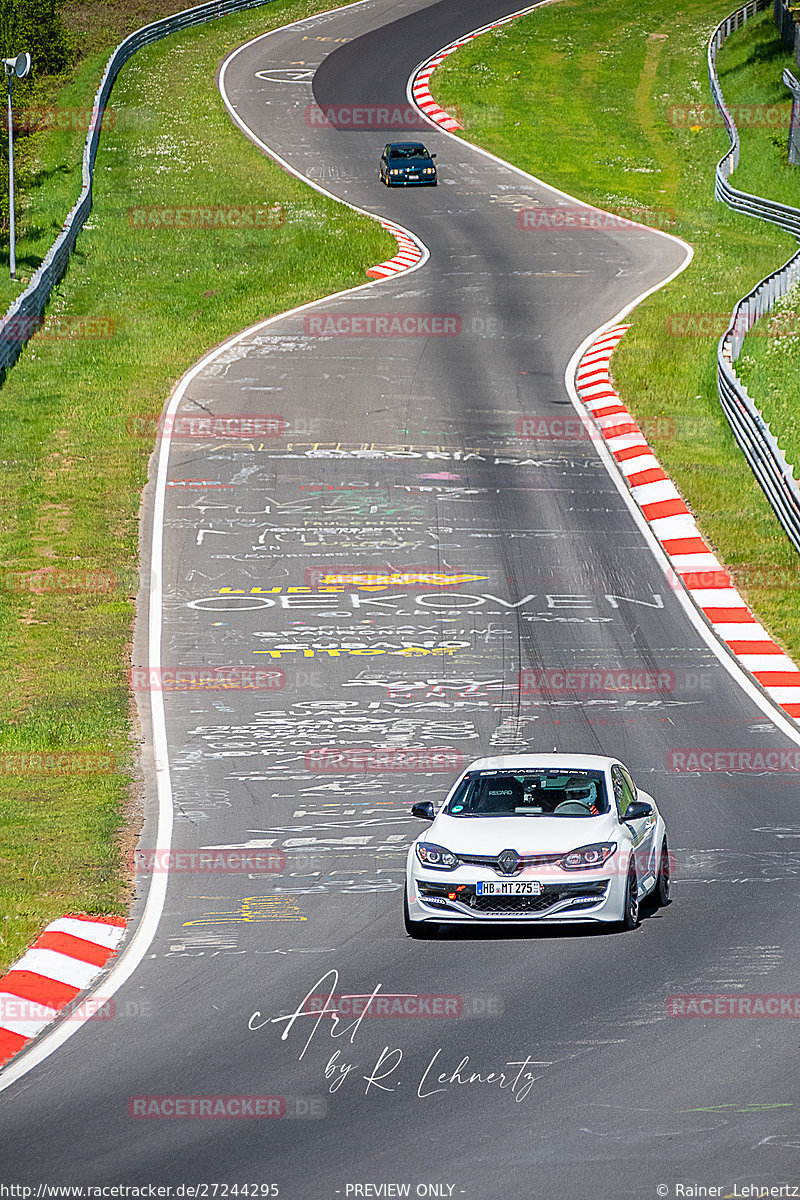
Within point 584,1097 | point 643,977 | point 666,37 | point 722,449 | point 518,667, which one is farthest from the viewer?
point 666,37

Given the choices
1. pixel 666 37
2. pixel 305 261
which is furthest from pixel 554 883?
pixel 666 37

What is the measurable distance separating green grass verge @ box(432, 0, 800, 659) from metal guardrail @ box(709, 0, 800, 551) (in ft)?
1.02

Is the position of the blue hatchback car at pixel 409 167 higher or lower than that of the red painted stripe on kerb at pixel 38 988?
lower

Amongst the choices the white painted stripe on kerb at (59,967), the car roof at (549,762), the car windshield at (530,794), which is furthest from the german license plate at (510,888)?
the white painted stripe on kerb at (59,967)

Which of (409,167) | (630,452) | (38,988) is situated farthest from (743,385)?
(38,988)

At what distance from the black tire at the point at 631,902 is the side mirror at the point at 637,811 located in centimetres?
36

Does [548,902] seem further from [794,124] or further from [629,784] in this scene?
[794,124]

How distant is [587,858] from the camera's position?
1285 cm

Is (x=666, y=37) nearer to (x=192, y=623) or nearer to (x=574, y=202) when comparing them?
(x=574, y=202)

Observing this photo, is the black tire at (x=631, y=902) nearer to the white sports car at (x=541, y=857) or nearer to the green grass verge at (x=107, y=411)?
the white sports car at (x=541, y=857)

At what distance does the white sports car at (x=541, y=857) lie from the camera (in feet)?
42.0

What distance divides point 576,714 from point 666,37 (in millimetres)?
63855

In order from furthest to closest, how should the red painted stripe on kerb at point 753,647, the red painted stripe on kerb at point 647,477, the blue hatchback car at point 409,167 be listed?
the blue hatchback car at point 409,167, the red painted stripe on kerb at point 647,477, the red painted stripe on kerb at point 753,647

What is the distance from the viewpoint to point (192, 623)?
23484mm
